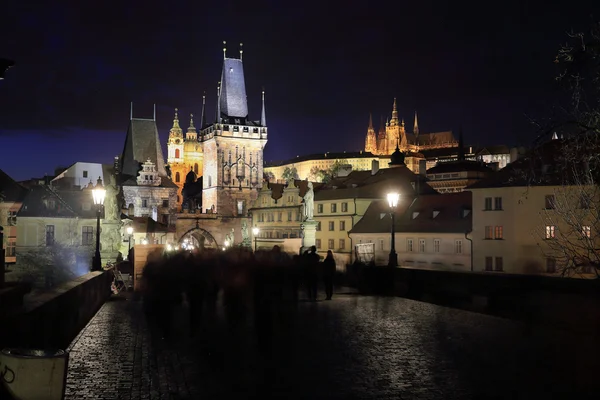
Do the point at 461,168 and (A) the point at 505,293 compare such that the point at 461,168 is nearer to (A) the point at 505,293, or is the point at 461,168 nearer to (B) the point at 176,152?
(B) the point at 176,152

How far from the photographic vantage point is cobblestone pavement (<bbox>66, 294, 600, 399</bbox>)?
29.1 ft

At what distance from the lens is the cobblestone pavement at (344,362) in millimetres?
8859

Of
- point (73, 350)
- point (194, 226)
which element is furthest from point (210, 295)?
point (194, 226)

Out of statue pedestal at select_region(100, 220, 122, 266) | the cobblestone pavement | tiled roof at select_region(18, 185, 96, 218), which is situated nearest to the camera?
the cobblestone pavement

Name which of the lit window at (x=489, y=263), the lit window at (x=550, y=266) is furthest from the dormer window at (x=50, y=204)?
the lit window at (x=550, y=266)

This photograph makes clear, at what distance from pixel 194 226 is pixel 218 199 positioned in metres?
6.04

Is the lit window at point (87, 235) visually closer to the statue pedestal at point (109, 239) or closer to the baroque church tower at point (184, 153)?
the statue pedestal at point (109, 239)

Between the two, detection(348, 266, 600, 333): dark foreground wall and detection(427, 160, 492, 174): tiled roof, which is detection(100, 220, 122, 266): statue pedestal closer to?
detection(348, 266, 600, 333): dark foreground wall

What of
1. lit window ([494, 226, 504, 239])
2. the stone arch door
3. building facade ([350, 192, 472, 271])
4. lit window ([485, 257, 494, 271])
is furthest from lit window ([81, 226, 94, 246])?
lit window ([494, 226, 504, 239])

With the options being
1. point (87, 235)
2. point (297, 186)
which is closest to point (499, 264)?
point (87, 235)

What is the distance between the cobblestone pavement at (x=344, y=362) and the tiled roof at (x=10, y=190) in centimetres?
5174

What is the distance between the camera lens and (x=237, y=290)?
17.5 meters

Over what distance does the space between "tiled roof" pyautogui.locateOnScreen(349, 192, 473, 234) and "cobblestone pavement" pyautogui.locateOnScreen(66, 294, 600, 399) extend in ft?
130

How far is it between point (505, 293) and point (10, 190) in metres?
56.3
